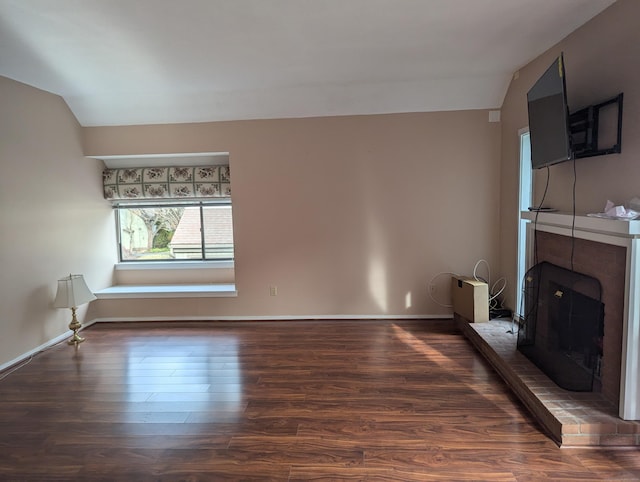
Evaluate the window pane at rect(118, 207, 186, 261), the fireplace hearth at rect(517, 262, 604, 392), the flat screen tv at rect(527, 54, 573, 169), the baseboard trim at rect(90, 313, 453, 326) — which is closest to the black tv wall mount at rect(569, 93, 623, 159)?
A: the flat screen tv at rect(527, 54, 573, 169)

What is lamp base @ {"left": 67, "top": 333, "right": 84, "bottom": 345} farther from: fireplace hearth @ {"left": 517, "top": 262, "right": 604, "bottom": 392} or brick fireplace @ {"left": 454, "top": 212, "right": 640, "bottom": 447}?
fireplace hearth @ {"left": 517, "top": 262, "right": 604, "bottom": 392}

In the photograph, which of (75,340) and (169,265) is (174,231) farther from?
(75,340)

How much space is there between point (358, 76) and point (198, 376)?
3.14 m

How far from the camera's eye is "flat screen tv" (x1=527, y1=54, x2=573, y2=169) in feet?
7.71

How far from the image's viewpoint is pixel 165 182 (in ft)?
15.4

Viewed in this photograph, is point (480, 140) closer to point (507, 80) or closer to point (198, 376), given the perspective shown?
point (507, 80)

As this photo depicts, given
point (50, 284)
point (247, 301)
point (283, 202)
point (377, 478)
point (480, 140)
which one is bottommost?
point (377, 478)

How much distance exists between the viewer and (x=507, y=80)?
12.6 ft

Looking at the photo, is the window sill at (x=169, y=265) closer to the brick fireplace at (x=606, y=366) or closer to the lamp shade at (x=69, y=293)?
the lamp shade at (x=69, y=293)

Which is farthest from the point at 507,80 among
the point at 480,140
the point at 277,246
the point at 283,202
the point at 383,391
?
the point at 383,391

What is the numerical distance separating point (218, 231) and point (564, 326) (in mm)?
3877

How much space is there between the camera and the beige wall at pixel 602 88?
7.29ft

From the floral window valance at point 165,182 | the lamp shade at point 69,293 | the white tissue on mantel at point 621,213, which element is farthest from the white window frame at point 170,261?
the white tissue on mantel at point 621,213

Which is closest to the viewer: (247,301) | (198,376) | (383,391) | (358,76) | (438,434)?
(438,434)
